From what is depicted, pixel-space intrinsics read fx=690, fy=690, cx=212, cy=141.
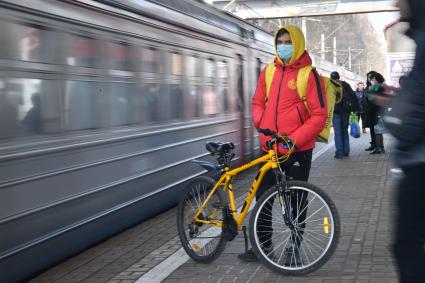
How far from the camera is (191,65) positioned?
870 centimetres

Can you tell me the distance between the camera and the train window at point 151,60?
7.18 m

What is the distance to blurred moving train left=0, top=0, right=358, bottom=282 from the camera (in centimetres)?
475

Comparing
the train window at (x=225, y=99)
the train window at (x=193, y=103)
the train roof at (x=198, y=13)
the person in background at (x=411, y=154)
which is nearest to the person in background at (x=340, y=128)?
the train roof at (x=198, y=13)

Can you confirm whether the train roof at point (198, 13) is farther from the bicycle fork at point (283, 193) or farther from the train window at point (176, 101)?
the bicycle fork at point (283, 193)

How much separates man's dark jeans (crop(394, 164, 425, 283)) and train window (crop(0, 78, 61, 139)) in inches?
109

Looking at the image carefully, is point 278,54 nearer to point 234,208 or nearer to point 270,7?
point 234,208

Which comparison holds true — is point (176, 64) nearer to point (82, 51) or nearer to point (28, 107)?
point (82, 51)

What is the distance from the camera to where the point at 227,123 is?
10.6 metres

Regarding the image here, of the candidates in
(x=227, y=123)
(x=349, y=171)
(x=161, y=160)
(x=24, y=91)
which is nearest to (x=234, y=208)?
(x=24, y=91)

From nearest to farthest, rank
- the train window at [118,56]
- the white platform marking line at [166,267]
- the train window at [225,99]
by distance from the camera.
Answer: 1. the white platform marking line at [166,267]
2. the train window at [118,56]
3. the train window at [225,99]

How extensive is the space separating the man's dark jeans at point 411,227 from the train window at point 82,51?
3.39m

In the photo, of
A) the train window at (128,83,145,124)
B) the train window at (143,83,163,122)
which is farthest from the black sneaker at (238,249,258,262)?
the train window at (143,83,163,122)

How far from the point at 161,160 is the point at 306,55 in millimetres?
2759

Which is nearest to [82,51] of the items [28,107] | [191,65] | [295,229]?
[28,107]
